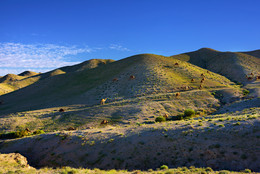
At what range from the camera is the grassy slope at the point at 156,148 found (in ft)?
51.5

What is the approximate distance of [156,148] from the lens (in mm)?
18844

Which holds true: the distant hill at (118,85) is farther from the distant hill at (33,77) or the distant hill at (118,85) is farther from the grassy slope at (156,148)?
the distant hill at (33,77)

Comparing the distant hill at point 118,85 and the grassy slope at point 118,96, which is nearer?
the grassy slope at point 118,96

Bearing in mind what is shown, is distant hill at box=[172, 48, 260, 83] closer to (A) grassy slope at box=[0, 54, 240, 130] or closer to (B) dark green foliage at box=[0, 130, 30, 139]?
(A) grassy slope at box=[0, 54, 240, 130]

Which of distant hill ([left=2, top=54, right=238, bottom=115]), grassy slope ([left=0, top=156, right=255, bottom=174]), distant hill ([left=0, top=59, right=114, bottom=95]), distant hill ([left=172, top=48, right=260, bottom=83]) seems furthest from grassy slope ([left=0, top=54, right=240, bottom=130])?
distant hill ([left=0, top=59, right=114, bottom=95])

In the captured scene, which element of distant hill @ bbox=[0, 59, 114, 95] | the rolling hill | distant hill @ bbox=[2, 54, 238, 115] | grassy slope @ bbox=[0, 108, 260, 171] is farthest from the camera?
distant hill @ bbox=[0, 59, 114, 95]

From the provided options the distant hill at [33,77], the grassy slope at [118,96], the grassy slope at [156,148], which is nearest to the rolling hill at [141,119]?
the grassy slope at [156,148]

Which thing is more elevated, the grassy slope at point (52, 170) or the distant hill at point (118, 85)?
the distant hill at point (118, 85)

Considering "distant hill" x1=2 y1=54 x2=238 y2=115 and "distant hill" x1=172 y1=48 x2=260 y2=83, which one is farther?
"distant hill" x1=172 y1=48 x2=260 y2=83

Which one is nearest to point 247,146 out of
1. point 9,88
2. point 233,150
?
point 233,150

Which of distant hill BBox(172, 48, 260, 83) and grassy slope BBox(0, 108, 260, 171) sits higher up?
distant hill BBox(172, 48, 260, 83)

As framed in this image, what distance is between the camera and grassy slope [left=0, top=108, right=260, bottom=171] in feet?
51.5

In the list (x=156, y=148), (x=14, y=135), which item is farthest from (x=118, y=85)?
(x=156, y=148)

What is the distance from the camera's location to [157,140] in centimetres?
2006
